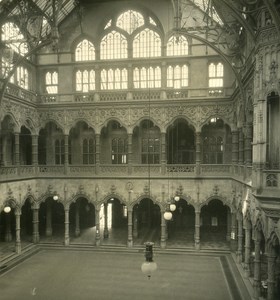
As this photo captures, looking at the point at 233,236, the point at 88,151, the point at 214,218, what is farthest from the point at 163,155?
the point at 214,218

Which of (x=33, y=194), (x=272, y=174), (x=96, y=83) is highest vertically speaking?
(x=96, y=83)

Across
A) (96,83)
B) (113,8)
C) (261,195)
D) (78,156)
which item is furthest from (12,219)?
(261,195)

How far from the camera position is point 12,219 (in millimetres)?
28906

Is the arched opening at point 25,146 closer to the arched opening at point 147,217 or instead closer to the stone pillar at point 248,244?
the arched opening at point 147,217

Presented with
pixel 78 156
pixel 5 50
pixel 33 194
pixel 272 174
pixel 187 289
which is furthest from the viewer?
pixel 78 156

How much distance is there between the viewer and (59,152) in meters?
28.8

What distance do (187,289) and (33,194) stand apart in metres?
14.3

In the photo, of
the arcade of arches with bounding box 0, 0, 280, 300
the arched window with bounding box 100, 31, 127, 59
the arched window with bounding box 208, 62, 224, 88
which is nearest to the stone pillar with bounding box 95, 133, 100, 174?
the arcade of arches with bounding box 0, 0, 280, 300

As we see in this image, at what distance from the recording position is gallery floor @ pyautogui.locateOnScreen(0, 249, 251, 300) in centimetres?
1680

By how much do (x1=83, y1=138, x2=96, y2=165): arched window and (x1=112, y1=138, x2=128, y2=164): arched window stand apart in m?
1.78

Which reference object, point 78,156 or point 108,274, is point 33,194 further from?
point 108,274

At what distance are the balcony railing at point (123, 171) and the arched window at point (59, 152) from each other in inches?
83.3

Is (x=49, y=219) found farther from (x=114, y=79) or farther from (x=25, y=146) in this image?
(x=114, y=79)

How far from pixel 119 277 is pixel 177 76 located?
1561 cm
